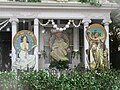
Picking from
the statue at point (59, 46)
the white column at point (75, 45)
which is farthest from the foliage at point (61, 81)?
the white column at point (75, 45)

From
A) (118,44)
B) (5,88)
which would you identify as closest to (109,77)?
(5,88)

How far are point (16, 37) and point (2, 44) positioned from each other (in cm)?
293

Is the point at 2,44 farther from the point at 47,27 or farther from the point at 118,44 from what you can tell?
the point at 118,44

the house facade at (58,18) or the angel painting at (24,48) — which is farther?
the house facade at (58,18)

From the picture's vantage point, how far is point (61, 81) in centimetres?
801

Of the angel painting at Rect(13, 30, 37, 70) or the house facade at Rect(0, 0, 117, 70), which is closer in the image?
the angel painting at Rect(13, 30, 37, 70)

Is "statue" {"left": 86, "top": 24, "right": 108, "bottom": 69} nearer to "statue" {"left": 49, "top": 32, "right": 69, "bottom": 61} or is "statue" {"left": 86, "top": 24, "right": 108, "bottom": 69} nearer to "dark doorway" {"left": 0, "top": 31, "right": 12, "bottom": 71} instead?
"statue" {"left": 49, "top": 32, "right": 69, "bottom": 61}

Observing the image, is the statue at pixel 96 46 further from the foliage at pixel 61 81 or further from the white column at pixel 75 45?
the foliage at pixel 61 81

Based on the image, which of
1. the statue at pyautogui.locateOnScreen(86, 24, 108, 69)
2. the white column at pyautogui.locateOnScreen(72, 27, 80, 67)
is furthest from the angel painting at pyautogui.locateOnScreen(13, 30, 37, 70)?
the white column at pyautogui.locateOnScreen(72, 27, 80, 67)

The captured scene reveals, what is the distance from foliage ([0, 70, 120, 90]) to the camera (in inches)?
311

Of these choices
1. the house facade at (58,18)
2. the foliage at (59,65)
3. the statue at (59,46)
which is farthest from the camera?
the statue at (59,46)

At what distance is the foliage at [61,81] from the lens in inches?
311

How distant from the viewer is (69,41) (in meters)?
13.2

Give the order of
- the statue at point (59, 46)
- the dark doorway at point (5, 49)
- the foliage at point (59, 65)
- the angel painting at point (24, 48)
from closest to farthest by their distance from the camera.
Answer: the angel painting at point (24, 48)
the foliage at point (59, 65)
the statue at point (59, 46)
the dark doorway at point (5, 49)
